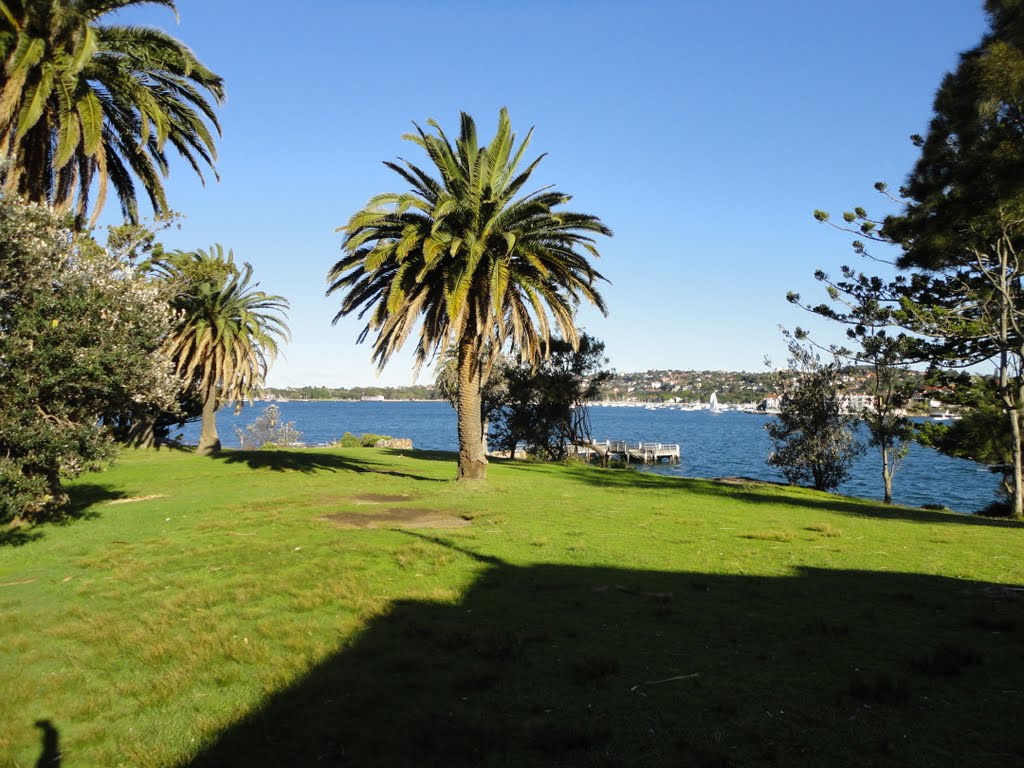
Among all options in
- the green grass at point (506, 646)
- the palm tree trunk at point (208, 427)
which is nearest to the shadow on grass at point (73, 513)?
the green grass at point (506, 646)

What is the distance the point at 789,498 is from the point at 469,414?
1071 cm

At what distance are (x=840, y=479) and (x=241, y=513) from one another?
2900 cm

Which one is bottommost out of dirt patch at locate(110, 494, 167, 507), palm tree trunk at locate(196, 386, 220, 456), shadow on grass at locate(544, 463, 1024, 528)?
shadow on grass at locate(544, 463, 1024, 528)

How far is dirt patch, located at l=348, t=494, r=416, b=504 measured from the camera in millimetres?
17766

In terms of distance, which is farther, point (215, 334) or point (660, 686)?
point (215, 334)

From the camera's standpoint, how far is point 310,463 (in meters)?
28.2

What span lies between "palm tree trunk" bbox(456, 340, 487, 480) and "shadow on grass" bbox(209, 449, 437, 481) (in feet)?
8.89

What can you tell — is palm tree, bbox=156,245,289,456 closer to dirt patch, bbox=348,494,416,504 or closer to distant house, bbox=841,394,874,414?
dirt patch, bbox=348,494,416,504

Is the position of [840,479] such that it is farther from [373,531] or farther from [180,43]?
[180,43]

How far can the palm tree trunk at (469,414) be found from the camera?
20.8 m

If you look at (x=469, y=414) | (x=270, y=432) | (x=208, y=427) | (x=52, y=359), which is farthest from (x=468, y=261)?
(x=270, y=432)

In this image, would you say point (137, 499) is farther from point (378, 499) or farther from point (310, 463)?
point (310, 463)

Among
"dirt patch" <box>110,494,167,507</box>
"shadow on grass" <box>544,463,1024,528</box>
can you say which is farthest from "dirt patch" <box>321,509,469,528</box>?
"shadow on grass" <box>544,463,1024,528</box>

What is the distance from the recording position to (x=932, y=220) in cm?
1861
